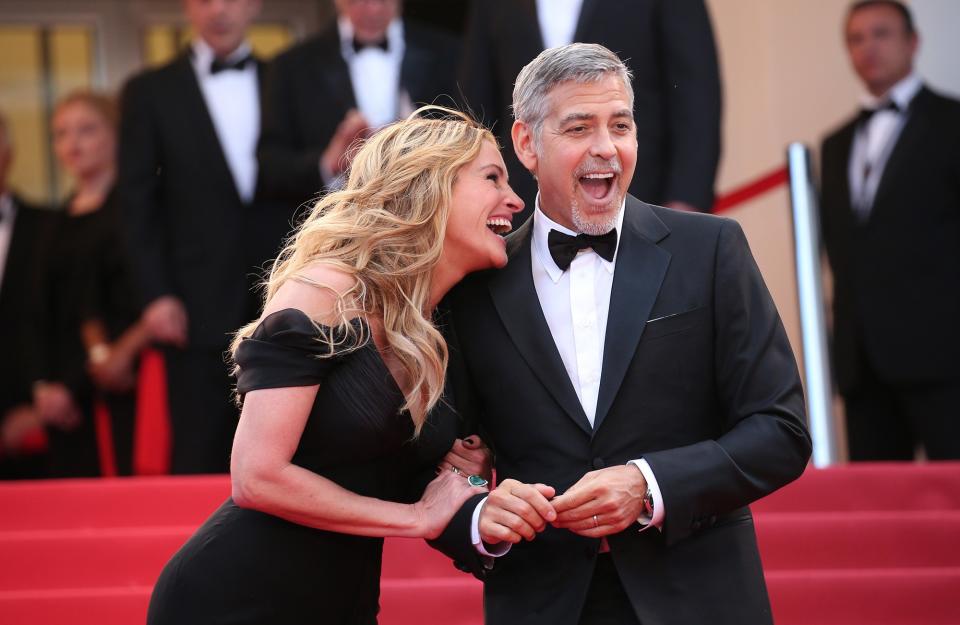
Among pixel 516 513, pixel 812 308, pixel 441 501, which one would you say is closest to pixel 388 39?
pixel 812 308

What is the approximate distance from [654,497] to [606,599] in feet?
0.85

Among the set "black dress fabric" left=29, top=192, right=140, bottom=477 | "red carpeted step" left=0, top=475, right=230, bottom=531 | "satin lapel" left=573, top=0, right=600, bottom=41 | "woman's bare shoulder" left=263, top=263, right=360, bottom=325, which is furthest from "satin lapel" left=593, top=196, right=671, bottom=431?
"black dress fabric" left=29, top=192, right=140, bottom=477

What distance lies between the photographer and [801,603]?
3885 mm

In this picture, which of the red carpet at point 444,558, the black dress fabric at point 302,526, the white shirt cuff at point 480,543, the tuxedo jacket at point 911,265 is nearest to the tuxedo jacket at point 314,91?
the red carpet at point 444,558

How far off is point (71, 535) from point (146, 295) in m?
1.03

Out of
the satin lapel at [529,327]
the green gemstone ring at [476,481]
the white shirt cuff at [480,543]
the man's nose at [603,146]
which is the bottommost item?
the white shirt cuff at [480,543]

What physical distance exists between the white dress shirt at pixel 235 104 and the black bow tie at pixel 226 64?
1cm

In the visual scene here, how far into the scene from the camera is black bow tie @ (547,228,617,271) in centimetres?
293

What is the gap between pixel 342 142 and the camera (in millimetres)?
4836

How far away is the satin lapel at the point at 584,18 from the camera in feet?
14.8

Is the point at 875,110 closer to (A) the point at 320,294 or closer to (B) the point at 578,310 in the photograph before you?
(B) the point at 578,310

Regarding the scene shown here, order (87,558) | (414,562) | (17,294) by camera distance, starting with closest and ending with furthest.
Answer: (414,562) < (87,558) < (17,294)

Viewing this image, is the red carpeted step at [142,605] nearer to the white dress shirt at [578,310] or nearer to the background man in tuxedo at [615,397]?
the background man in tuxedo at [615,397]

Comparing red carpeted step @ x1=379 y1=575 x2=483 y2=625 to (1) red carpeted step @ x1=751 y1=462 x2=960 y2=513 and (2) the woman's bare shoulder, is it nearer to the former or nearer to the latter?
(1) red carpeted step @ x1=751 y1=462 x2=960 y2=513
